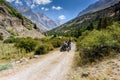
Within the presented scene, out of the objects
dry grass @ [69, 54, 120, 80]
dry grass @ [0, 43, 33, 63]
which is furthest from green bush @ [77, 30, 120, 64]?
dry grass @ [0, 43, 33, 63]

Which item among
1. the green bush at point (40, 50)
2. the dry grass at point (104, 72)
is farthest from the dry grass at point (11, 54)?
the dry grass at point (104, 72)

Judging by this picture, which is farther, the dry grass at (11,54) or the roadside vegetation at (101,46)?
the dry grass at (11,54)

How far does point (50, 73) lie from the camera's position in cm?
2003

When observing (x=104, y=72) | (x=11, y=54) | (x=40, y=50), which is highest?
(x=40, y=50)

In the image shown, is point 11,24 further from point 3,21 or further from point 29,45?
point 29,45

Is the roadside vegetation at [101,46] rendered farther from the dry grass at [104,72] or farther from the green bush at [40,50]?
the green bush at [40,50]

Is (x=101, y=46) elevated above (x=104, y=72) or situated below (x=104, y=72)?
above

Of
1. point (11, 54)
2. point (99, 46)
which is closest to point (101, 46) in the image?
point (99, 46)

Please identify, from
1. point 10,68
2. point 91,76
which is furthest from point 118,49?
point 10,68

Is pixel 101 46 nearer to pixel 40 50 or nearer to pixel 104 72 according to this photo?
pixel 104 72

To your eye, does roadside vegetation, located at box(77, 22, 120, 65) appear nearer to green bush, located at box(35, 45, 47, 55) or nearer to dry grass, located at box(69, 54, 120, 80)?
dry grass, located at box(69, 54, 120, 80)

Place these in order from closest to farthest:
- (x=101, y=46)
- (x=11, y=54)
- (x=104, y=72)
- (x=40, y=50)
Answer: (x=104, y=72) < (x=101, y=46) < (x=11, y=54) < (x=40, y=50)

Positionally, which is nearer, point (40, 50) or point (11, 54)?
point (11, 54)

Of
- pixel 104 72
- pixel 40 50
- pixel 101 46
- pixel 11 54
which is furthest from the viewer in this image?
pixel 40 50
